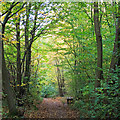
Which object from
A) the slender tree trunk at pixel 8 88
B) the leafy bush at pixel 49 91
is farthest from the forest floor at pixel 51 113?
the leafy bush at pixel 49 91

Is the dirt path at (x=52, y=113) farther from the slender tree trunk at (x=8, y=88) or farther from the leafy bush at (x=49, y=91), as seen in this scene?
the leafy bush at (x=49, y=91)

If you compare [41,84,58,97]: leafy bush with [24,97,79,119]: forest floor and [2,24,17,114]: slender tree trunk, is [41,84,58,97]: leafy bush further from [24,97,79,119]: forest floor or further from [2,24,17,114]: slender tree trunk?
[2,24,17,114]: slender tree trunk

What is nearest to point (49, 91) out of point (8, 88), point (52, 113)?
point (52, 113)

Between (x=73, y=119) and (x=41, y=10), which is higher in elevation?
(x=41, y=10)

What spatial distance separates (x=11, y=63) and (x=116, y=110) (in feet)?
13.3

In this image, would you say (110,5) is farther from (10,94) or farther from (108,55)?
(10,94)

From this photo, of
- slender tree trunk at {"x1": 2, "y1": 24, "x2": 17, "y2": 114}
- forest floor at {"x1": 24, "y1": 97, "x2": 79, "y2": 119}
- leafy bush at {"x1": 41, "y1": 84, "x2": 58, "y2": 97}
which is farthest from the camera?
leafy bush at {"x1": 41, "y1": 84, "x2": 58, "y2": 97}

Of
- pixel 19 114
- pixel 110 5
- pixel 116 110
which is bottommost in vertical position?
pixel 19 114

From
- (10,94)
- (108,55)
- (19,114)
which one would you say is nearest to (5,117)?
(19,114)

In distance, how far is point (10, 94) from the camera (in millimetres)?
3496

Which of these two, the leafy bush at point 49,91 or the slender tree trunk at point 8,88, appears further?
the leafy bush at point 49,91

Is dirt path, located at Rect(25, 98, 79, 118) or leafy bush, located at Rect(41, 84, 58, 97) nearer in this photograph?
dirt path, located at Rect(25, 98, 79, 118)

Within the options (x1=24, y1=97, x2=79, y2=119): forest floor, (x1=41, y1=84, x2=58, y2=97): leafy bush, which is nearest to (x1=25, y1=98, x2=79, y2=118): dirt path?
(x1=24, y1=97, x2=79, y2=119): forest floor

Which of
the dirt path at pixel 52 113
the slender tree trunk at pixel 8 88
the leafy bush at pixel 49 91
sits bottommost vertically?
the leafy bush at pixel 49 91
